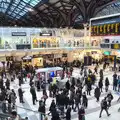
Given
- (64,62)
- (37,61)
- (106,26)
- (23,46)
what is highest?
(106,26)

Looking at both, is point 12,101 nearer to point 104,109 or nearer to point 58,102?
point 58,102

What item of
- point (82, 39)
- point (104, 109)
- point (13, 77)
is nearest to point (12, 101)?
point (104, 109)

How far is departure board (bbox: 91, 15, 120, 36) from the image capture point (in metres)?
25.6

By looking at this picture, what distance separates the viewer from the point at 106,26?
27188 mm

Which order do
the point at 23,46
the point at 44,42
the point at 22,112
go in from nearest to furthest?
the point at 22,112
the point at 23,46
the point at 44,42

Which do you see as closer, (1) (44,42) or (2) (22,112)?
(2) (22,112)

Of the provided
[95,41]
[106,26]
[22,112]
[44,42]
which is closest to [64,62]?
[44,42]

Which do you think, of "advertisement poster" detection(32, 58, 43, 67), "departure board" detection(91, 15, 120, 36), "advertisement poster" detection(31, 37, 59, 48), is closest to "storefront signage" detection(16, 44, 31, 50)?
"advertisement poster" detection(31, 37, 59, 48)

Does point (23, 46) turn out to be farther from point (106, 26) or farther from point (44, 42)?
point (106, 26)

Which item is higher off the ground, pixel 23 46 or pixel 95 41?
pixel 95 41

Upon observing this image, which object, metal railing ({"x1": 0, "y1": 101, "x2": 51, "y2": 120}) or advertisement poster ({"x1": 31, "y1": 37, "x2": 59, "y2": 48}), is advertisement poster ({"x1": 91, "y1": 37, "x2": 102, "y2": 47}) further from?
metal railing ({"x1": 0, "y1": 101, "x2": 51, "y2": 120})

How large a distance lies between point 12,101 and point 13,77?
929cm

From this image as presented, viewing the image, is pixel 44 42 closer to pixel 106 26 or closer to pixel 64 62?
pixel 64 62

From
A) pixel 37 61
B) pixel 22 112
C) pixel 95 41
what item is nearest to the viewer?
pixel 22 112
